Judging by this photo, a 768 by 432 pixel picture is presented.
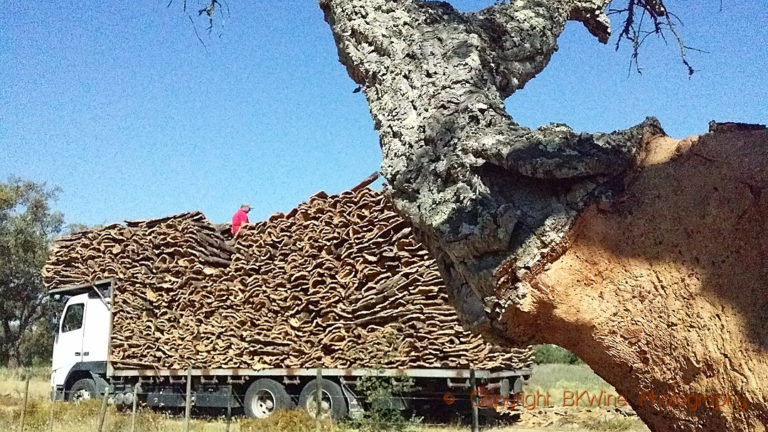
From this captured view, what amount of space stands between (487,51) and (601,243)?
1.19 metres

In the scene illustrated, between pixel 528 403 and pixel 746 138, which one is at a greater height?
pixel 746 138

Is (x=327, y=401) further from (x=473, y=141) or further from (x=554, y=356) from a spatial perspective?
(x=554, y=356)

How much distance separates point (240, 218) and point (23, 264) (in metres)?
21.3

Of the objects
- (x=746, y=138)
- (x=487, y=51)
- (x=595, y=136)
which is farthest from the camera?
(x=487, y=51)

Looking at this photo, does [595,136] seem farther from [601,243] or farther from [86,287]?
[86,287]

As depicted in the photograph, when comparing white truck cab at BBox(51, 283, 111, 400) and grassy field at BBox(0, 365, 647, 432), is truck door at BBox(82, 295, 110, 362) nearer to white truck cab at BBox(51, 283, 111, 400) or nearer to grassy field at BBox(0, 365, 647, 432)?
white truck cab at BBox(51, 283, 111, 400)

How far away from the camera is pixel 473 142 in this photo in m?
2.21

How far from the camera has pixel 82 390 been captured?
12.7m

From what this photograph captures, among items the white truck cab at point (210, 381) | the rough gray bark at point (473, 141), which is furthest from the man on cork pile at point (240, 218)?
the rough gray bark at point (473, 141)

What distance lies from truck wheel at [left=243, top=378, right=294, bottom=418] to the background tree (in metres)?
22.1

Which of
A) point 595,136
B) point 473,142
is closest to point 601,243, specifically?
point 595,136

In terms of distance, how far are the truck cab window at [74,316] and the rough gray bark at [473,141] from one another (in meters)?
11.8

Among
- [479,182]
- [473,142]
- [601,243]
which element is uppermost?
[473,142]

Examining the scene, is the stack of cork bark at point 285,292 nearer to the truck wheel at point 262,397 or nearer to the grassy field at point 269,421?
the truck wheel at point 262,397
